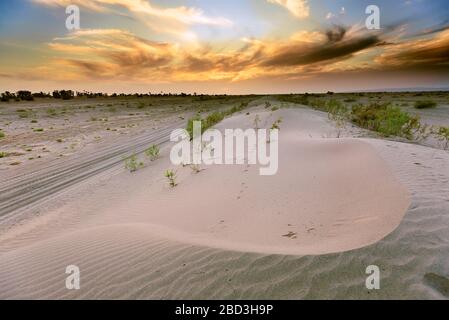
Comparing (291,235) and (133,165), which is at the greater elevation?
(133,165)

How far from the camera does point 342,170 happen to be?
5.65 meters

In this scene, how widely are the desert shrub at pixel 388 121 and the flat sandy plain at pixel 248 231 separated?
3.38 meters

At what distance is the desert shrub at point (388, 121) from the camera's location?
9.50 m

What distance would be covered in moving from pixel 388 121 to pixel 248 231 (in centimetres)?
810

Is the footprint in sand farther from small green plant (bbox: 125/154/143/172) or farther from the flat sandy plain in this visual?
small green plant (bbox: 125/154/143/172)

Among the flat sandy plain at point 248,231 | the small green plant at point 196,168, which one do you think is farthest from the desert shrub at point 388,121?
the small green plant at point 196,168

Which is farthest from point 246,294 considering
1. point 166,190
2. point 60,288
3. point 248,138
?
point 248,138

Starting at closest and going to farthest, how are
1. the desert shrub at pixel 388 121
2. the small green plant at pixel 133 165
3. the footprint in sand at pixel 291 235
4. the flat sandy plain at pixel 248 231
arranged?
the flat sandy plain at pixel 248 231, the footprint in sand at pixel 291 235, the small green plant at pixel 133 165, the desert shrub at pixel 388 121

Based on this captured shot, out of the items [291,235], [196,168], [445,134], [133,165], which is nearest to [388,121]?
[445,134]

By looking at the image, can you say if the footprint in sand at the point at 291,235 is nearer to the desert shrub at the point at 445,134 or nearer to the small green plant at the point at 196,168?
the small green plant at the point at 196,168

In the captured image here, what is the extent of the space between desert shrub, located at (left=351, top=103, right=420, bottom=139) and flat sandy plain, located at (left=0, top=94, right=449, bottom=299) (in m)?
3.38

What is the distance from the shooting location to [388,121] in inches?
382

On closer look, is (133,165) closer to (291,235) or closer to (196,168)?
(196,168)

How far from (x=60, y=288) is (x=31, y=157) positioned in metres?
8.69
